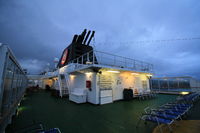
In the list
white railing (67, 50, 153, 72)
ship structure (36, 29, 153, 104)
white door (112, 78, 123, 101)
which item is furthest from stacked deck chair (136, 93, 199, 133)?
white railing (67, 50, 153, 72)

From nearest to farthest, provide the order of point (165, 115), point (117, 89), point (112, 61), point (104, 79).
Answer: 1. point (165, 115)
2. point (104, 79)
3. point (112, 61)
4. point (117, 89)

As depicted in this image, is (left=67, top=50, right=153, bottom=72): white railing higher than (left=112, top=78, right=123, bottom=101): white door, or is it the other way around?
(left=67, top=50, right=153, bottom=72): white railing

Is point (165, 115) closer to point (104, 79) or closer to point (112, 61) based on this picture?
point (104, 79)

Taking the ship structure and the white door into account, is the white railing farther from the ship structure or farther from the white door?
the white door

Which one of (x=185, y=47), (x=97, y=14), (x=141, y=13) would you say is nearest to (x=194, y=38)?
(x=185, y=47)

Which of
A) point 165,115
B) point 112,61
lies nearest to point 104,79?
point 112,61

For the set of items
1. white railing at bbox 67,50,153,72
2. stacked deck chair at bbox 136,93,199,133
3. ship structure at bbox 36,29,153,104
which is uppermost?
white railing at bbox 67,50,153,72

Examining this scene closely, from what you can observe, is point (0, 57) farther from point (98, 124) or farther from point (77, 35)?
point (77, 35)

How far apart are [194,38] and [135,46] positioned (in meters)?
3.42

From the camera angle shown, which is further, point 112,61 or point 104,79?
point 112,61

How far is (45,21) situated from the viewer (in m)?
6.88

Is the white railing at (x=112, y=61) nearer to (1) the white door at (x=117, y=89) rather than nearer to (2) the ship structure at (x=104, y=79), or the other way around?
(2) the ship structure at (x=104, y=79)

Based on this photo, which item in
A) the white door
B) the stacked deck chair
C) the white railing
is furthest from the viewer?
the white door

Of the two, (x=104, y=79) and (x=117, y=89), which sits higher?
(x=104, y=79)
